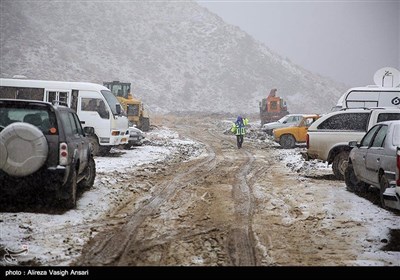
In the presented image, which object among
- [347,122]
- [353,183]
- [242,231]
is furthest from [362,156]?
[242,231]

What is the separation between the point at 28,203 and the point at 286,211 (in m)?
4.64

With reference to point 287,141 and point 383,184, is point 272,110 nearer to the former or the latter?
point 287,141

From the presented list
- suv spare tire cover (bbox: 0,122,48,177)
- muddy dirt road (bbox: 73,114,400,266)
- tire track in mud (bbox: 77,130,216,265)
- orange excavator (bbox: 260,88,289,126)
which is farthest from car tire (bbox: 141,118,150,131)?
suv spare tire cover (bbox: 0,122,48,177)

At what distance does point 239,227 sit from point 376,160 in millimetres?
3218

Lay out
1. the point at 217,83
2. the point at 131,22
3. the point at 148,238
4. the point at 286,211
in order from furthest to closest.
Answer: the point at 131,22 < the point at 217,83 < the point at 286,211 < the point at 148,238

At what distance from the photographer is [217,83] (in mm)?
81500

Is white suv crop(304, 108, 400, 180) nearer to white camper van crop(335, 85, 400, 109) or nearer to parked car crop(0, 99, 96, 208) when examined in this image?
white camper van crop(335, 85, 400, 109)

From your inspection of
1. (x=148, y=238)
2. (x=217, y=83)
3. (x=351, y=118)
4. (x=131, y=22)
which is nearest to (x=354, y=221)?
(x=148, y=238)

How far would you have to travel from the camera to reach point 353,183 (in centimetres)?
1003

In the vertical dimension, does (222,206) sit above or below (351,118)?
below

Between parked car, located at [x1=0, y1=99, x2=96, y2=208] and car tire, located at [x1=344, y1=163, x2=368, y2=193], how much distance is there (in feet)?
20.7

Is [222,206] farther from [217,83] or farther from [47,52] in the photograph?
[217,83]

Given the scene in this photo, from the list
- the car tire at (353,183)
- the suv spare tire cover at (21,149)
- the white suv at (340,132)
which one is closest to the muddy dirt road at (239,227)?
the car tire at (353,183)

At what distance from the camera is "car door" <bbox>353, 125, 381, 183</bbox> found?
29.1 feet
